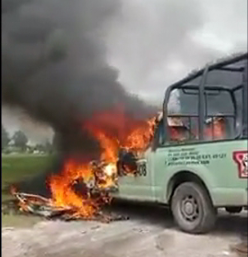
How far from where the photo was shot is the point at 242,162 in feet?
15.5

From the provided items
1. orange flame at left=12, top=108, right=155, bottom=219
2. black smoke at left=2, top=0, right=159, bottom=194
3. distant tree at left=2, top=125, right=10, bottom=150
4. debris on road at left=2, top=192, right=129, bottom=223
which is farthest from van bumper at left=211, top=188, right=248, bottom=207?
distant tree at left=2, top=125, right=10, bottom=150

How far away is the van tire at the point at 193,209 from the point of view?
5121 mm

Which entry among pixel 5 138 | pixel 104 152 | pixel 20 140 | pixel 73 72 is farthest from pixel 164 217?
pixel 5 138

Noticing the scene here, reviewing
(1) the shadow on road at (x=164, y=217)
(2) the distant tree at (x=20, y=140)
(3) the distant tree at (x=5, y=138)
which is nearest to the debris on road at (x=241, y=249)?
(1) the shadow on road at (x=164, y=217)

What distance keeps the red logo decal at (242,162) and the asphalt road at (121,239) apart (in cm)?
70

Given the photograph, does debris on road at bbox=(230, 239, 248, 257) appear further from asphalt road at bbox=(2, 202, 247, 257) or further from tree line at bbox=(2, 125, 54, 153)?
tree line at bbox=(2, 125, 54, 153)

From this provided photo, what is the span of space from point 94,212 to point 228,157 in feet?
6.92

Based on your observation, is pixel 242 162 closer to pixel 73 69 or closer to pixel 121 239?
pixel 121 239

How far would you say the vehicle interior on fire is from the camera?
A: 5160 millimetres

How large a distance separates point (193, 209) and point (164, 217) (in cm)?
110

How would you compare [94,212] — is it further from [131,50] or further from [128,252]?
[131,50]

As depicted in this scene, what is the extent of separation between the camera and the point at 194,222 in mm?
5195

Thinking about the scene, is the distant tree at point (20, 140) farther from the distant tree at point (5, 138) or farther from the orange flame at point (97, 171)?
the orange flame at point (97, 171)

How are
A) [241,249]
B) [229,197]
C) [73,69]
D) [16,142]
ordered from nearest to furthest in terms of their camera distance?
[16,142], [241,249], [229,197], [73,69]
